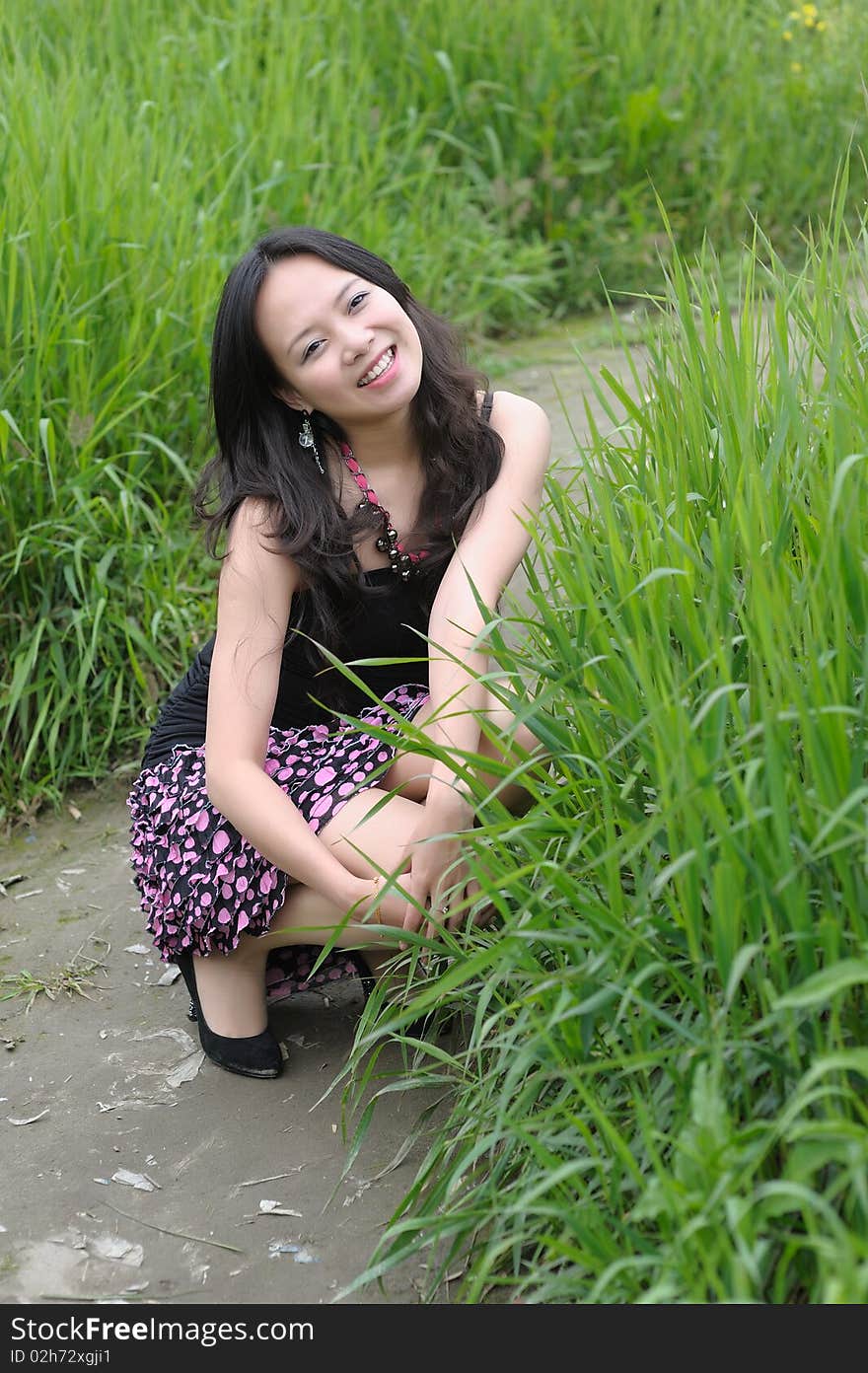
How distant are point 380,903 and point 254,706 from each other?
341mm

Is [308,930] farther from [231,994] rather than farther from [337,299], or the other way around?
[337,299]

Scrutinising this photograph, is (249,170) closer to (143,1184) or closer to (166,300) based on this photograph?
(166,300)

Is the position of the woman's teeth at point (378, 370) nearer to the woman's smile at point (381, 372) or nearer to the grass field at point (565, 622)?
the woman's smile at point (381, 372)

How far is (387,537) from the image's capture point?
2.36 metres

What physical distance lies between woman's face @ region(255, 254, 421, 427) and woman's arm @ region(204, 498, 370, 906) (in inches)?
8.2

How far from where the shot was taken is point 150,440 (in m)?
3.34

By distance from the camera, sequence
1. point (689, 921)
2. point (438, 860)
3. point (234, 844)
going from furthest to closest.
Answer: point (234, 844)
point (438, 860)
point (689, 921)

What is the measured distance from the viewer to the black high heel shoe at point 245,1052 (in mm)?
2297

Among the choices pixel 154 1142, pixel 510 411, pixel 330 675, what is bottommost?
pixel 154 1142

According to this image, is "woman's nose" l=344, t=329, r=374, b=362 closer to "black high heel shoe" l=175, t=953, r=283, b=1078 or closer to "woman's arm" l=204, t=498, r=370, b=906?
"woman's arm" l=204, t=498, r=370, b=906

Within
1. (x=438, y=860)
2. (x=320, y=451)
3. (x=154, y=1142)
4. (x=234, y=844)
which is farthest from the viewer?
(x=320, y=451)

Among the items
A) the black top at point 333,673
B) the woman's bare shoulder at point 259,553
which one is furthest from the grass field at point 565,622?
the woman's bare shoulder at point 259,553

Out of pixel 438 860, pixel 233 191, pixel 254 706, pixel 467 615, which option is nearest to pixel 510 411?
pixel 467 615
